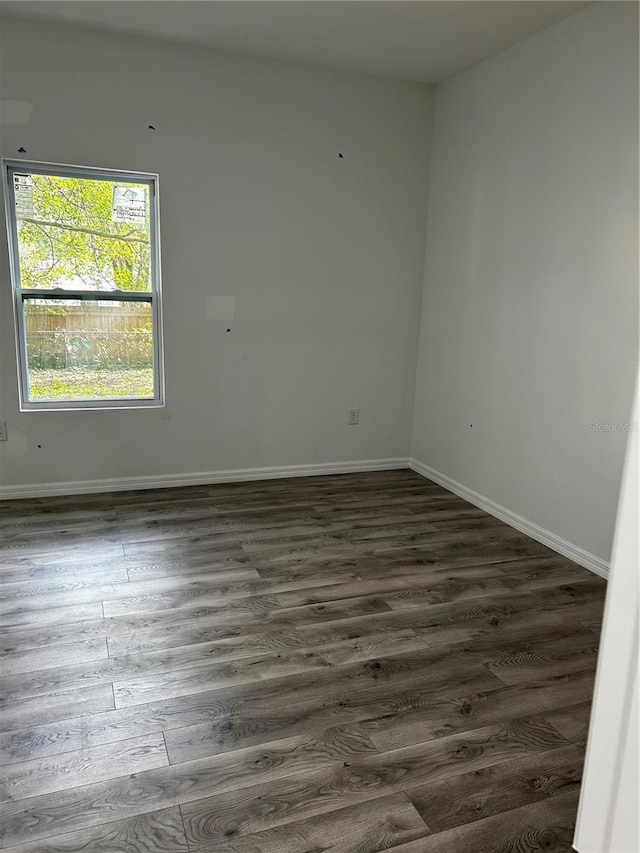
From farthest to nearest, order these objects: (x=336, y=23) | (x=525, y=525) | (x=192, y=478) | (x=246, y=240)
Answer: (x=192, y=478) → (x=246, y=240) → (x=525, y=525) → (x=336, y=23)

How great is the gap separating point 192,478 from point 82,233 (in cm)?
168

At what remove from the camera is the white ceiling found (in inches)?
118

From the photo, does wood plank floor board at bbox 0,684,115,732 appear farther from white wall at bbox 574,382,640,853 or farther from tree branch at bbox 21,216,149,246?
tree branch at bbox 21,216,149,246

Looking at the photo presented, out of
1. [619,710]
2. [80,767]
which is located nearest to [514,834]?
[619,710]

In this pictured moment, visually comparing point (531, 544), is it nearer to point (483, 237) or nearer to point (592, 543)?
point (592, 543)

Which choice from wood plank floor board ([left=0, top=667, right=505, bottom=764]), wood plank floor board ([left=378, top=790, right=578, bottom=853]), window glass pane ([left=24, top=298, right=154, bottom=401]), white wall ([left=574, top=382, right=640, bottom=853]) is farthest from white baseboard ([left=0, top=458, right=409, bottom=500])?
white wall ([left=574, top=382, right=640, bottom=853])

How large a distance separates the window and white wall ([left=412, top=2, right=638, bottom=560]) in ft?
6.44

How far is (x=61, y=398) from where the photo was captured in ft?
12.6

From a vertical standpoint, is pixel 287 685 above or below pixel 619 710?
below

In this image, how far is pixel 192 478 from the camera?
4.17 m

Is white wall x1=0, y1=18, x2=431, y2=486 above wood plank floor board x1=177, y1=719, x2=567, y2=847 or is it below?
above

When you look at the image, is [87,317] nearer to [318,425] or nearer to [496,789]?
[318,425]

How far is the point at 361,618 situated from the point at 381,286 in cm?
256

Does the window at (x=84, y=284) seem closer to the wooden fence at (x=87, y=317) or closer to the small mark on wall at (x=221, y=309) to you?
the wooden fence at (x=87, y=317)
